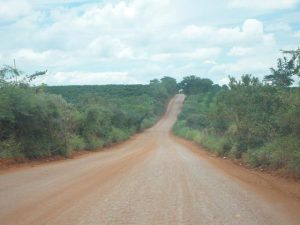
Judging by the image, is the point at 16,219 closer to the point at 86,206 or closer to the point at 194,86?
the point at 86,206

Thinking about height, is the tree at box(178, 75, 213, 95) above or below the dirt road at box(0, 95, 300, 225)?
above

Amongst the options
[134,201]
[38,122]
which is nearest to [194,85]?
[38,122]

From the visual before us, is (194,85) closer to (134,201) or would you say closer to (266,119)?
(266,119)

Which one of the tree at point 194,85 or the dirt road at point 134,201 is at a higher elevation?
the tree at point 194,85

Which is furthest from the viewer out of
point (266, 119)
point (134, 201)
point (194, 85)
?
point (194, 85)

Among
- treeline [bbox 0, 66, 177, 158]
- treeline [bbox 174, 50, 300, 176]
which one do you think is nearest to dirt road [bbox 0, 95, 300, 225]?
treeline [bbox 174, 50, 300, 176]

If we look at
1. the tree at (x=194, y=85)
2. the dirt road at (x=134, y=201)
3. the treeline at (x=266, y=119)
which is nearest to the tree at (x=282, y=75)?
the treeline at (x=266, y=119)

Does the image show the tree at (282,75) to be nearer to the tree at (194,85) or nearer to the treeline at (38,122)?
the treeline at (38,122)

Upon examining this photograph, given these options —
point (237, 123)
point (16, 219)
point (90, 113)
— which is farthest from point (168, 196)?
point (90, 113)

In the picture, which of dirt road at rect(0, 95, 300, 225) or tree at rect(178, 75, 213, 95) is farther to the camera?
tree at rect(178, 75, 213, 95)

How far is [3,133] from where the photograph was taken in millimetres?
24828

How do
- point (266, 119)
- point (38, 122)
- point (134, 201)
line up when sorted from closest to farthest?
point (134, 201), point (266, 119), point (38, 122)

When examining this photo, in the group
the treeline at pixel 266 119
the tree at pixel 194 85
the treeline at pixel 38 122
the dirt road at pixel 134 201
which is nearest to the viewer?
the dirt road at pixel 134 201

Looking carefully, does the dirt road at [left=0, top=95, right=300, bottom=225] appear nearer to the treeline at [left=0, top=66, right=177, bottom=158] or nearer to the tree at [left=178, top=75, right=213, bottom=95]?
the treeline at [left=0, top=66, right=177, bottom=158]
